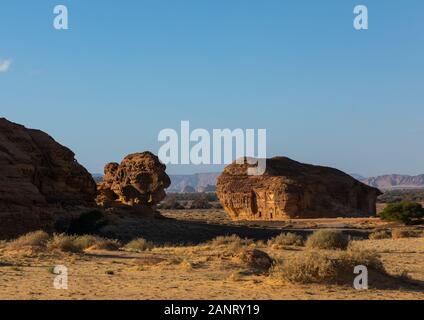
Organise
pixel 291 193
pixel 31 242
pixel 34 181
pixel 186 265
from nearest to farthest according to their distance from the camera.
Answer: pixel 186 265
pixel 31 242
pixel 34 181
pixel 291 193

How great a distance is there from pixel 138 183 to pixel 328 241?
66.4ft

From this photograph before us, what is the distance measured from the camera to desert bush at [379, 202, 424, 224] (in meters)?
42.4

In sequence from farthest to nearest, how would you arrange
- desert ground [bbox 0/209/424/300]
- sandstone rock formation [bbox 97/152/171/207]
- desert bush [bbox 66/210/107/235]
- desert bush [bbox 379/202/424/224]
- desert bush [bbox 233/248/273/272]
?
desert bush [bbox 379/202/424/224] → sandstone rock formation [bbox 97/152/171/207] → desert bush [bbox 66/210/107/235] → desert bush [bbox 233/248/273/272] → desert ground [bbox 0/209/424/300]

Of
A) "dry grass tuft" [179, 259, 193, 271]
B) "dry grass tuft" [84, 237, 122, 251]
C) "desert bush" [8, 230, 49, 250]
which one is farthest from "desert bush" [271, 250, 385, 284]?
"desert bush" [8, 230, 49, 250]

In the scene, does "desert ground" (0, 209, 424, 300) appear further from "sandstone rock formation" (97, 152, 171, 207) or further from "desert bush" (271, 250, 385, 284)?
"sandstone rock formation" (97, 152, 171, 207)

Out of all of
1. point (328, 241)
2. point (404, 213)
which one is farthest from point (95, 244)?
point (404, 213)

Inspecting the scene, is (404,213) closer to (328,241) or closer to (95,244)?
(328,241)

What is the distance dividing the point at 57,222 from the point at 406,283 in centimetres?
1930

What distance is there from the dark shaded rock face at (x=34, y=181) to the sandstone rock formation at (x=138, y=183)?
15.1ft

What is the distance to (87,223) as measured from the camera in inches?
1141

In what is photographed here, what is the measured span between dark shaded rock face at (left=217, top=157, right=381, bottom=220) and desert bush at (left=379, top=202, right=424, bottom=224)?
23.9ft

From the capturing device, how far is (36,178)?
31.3 metres

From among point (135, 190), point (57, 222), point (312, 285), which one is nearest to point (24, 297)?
point (312, 285)

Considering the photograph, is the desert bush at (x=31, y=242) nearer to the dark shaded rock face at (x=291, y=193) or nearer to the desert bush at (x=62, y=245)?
the desert bush at (x=62, y=245)
